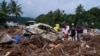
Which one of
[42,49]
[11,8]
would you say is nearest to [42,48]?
[42,49]

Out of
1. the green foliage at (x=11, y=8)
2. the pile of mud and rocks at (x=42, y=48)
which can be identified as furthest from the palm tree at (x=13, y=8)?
the pile of mud and rocks at (x=42, y=48)

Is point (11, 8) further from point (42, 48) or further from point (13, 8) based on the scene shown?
point (42, 48)

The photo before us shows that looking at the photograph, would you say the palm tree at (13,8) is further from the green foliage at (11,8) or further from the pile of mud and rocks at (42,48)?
the pile of mud and rocks at (42,48)

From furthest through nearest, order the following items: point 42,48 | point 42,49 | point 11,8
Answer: point 11,8
point 42,48
point 42,49

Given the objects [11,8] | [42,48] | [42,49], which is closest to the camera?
[42,49]

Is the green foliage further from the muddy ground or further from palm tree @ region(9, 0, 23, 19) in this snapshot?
the muddy ground

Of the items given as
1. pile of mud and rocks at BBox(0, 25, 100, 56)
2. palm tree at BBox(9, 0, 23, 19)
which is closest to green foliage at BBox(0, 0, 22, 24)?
palm tree at BBox(9, 0, 23, 19)

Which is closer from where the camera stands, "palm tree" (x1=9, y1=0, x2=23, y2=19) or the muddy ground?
the muddy ground

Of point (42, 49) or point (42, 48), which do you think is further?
point (42, 48)

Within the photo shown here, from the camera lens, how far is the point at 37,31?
16984 mm

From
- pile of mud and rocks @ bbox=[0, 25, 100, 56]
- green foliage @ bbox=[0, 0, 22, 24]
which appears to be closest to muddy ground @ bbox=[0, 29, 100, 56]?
pile of mud and rocks @ bbox=[0, 25, 100, 56]

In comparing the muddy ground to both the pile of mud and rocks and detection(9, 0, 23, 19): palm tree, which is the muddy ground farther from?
detection(9, 0, 23, 19): palm tree

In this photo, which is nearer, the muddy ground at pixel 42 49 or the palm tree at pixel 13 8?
the muddy ground at pixel 42 49

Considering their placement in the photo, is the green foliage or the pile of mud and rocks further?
the green foliage
